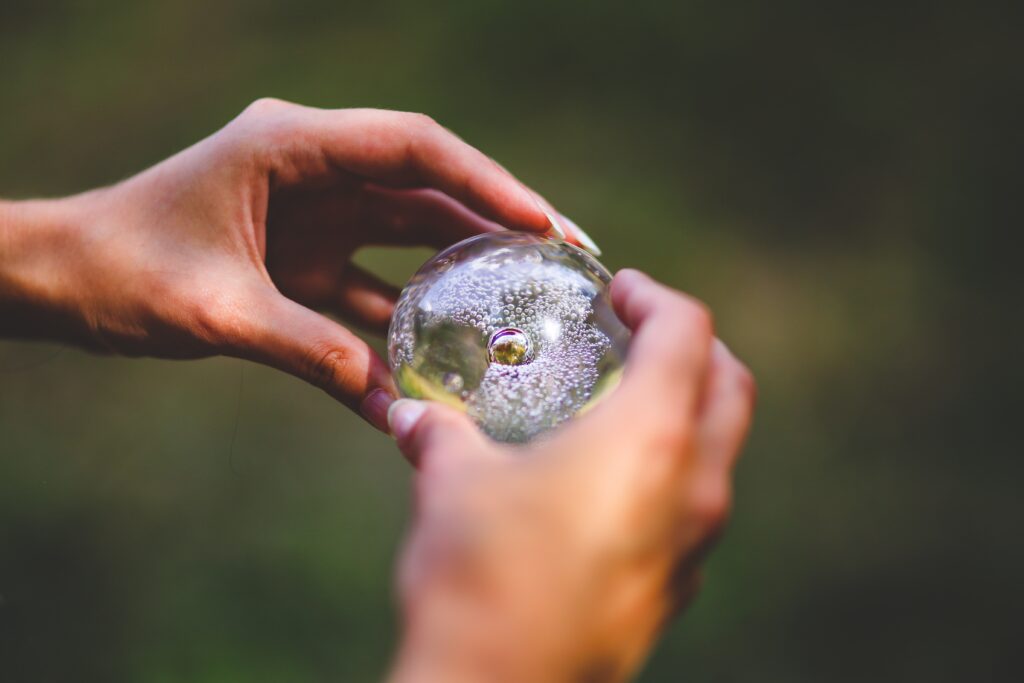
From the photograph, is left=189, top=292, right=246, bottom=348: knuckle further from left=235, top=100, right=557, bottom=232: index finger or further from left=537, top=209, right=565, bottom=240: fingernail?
left=537, top=209, right=565, bottom=240: fingernail

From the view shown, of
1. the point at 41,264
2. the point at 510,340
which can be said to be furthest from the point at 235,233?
the point at 510,340

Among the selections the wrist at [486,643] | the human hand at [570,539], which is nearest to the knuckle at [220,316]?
the human hand at [570,539]

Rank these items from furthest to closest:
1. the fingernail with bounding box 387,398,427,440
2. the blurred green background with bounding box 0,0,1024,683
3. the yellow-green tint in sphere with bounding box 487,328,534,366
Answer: the blurred green background with bounding box 0,0,1024,683
the yellow-green tint in sphere with bounding box 487,328,534,366
the fingernail with bounding box 387,398,427,440

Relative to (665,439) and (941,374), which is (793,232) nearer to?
(941,374)

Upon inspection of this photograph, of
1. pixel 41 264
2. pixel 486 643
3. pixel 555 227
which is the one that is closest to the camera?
pixel 486 643

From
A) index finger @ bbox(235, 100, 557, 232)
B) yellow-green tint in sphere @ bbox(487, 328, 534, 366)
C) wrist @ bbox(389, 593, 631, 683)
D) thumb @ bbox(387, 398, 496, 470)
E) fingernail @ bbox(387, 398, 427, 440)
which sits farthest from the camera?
index finger @ bbox(235, 100, 557, 232)

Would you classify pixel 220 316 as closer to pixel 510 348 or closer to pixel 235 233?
pixel 235 233

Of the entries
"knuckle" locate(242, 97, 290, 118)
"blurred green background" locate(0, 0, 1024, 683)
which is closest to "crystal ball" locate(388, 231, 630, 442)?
"knuckle" locate(242, 97, 290, 118)
